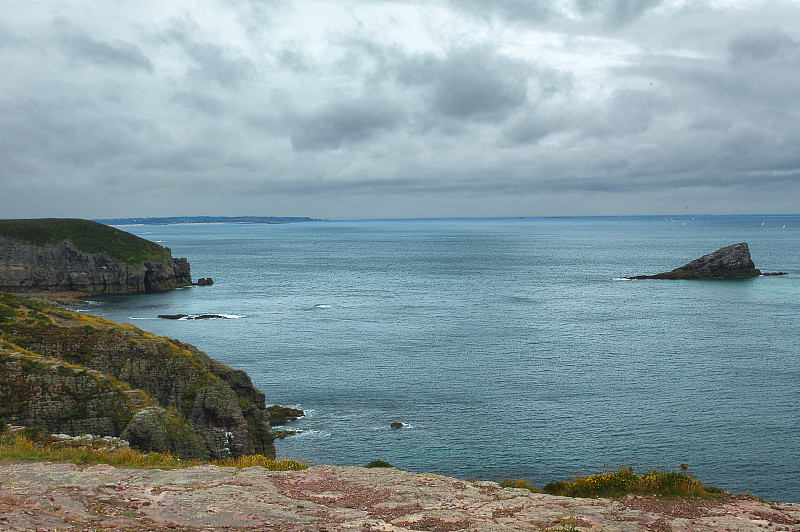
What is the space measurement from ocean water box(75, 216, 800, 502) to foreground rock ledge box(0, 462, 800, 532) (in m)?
20.0

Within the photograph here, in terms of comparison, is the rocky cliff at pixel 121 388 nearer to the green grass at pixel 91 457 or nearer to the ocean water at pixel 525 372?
the green grass at pixel 91 457

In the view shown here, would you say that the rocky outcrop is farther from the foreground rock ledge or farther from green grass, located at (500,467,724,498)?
the foreground rock ledge

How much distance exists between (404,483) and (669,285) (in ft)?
441

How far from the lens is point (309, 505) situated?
71.4ft

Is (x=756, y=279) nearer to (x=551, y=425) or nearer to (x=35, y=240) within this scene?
(x=551, y=425)

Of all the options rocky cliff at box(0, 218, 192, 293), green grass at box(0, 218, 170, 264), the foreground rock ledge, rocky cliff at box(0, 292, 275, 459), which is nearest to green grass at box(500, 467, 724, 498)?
the foreground rock ledge

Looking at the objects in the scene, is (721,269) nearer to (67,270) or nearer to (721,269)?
(721,269)

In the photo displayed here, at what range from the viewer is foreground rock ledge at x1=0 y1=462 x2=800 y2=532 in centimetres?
1969

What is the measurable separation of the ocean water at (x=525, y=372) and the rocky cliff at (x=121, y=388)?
374 inches

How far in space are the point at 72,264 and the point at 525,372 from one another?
374ft

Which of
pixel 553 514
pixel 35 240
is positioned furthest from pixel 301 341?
pixel 35 240

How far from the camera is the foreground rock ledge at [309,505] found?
64.6 feet

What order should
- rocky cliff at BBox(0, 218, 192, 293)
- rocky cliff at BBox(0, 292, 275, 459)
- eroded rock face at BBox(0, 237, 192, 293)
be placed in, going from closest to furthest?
rocky cliff at BBox(0, 292, 275, 459) < eroded rock face at BBox(0, 237, 192, 293) < rocky cliff at BBox(0, 218, 192, 293)

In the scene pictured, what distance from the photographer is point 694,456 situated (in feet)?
152
